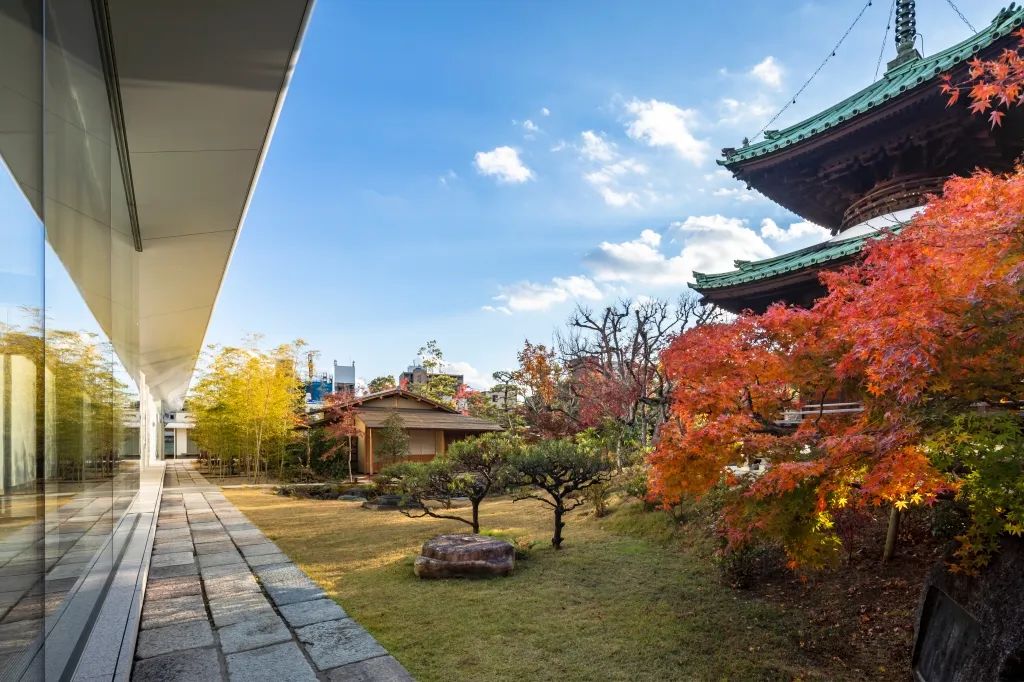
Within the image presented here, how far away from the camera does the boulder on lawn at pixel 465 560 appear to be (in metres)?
4.97

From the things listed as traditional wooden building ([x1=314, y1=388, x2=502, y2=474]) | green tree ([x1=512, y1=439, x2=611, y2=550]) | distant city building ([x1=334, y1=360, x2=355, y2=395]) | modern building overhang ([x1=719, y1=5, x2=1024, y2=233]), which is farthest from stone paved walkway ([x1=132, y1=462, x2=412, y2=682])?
distant city building ([x1=334, y1=360, x2=355, y2=395])

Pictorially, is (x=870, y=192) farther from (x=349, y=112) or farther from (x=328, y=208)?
(x=328, y=208)

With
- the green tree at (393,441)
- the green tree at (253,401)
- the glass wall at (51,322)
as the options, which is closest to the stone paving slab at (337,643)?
the glass wall at (51,322)

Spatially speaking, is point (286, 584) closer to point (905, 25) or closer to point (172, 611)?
point (172, 611)

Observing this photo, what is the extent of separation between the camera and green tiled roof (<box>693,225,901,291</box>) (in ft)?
19.4

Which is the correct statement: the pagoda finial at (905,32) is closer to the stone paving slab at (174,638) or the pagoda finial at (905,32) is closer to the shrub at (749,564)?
the shrub at (749,564)

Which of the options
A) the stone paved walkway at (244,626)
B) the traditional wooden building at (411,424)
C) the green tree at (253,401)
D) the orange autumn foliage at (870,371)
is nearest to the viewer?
the orange autumn foliage at (870,371)

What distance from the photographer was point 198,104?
3.47 m

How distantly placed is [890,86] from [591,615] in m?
6.92

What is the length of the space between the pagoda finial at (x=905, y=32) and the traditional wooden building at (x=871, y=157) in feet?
0.04

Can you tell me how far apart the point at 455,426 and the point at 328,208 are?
1001 centimetres

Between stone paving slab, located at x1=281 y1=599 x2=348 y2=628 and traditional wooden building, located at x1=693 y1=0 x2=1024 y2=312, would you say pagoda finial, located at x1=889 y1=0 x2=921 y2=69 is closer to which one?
traditional wooden building, located at x1=693 y1=0 x2=1024 y2=312

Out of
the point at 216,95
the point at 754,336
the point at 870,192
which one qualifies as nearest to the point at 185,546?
the point at 216,95

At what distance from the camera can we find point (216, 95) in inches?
133
